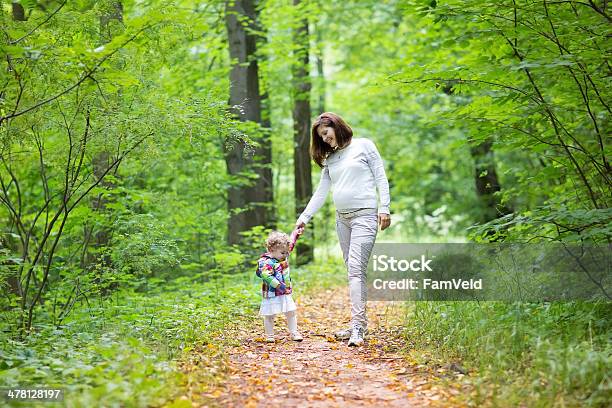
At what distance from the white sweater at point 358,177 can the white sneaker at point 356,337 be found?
1175 millimetres

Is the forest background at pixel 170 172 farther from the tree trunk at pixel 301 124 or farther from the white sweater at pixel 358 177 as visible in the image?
the tree trunk at pixel 301 124

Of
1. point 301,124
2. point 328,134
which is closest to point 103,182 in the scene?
point 328,134

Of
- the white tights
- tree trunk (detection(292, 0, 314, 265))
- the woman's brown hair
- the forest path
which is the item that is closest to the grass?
the forest path

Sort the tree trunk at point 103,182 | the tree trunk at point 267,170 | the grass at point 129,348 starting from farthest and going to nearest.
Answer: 1. the tree trunk at point 267,170
2. the tree trunk at point 103,182
3. the grass at point 129,348

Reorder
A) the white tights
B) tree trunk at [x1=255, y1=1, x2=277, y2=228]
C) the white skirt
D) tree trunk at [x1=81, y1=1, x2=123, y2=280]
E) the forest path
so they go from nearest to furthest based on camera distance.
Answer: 1. the forest path
2. the white skirt
3. the white tights
4. tree trunk at [x1=81, y1=1, x2=123, y2=280]
5. tree trunk at [x1=255, y1=1, x2=277, y2=228]

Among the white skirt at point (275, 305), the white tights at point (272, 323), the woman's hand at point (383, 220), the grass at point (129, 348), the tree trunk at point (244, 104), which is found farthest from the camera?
the tree trunk at point (244, 104)

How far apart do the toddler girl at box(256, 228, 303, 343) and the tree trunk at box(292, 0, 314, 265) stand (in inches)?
289

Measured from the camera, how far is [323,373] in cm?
534

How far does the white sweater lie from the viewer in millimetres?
6211

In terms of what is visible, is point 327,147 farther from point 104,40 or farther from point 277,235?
point 104,40

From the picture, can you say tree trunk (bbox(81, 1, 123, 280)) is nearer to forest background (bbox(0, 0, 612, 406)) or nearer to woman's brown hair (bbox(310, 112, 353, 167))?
forest background (bbox(0, 0, 612, 406))

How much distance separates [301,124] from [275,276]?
8736mm

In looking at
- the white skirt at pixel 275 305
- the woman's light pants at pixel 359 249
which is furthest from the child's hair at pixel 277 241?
the woman's light pants at pixel 359 249

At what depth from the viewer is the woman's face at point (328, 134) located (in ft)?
20.8
